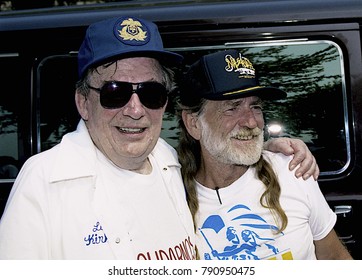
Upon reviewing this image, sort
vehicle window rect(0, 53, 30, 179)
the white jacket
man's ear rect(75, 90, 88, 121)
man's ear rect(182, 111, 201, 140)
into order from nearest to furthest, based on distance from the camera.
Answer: the white jacket < man's ear rect(75, 90, 88, 121) < man's ear rect(182, 111, 201, 140) < vehicle window rect(0, 53, 30, 179)

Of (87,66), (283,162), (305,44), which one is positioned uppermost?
(305,44)

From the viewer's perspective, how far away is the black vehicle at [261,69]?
2072mm

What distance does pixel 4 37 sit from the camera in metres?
2.20

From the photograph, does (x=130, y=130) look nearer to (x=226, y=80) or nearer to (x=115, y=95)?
(x=115, y=95)

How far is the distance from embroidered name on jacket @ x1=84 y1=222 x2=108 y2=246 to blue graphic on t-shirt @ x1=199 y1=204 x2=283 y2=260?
0.52m

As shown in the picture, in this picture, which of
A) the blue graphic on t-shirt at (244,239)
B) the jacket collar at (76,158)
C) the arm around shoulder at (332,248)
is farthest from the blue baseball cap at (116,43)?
the arm around shoulder at (332,248)

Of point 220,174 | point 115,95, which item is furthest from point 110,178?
point 220,174

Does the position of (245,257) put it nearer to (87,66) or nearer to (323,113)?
(323,113)

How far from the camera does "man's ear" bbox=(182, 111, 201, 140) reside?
202cm

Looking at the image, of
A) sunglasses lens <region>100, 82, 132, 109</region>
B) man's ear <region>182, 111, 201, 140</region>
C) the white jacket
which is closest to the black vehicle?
man's ear <region>182, 111, 201, 140</region>

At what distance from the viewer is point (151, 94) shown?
1.63 meters

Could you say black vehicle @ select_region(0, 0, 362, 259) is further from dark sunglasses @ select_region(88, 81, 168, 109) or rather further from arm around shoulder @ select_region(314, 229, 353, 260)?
dark sunglasses @ select_region(88, 81, 168, 109)
